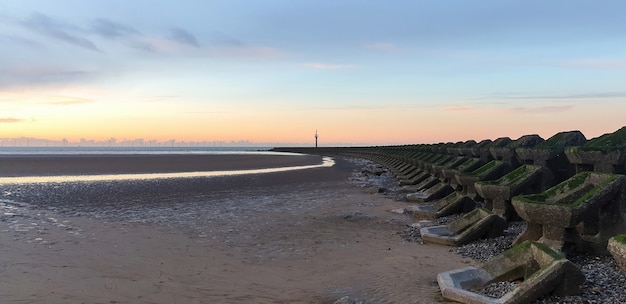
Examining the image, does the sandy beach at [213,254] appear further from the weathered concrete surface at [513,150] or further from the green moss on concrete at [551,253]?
the weathered concrete surface at [513,150]

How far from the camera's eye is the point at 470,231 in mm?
10711

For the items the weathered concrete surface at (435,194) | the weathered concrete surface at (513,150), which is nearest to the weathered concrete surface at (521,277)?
the weathered concrete surface at (513,150)

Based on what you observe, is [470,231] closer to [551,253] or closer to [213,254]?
[551,253]

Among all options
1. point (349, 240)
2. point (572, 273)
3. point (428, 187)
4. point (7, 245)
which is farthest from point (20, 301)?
point (428, 187)

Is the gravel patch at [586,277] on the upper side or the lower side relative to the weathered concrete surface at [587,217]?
lower

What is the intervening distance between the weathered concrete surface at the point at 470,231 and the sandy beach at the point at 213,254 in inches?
20.6

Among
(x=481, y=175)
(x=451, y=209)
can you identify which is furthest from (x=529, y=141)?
(x=451, y=209)

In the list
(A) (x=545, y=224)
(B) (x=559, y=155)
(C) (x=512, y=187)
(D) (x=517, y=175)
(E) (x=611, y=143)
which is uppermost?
(E) (x=611, y=143)

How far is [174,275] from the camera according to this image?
342 inches

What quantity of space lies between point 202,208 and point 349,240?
24.7 feet

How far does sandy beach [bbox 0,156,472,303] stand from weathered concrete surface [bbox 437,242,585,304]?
1.26 feet

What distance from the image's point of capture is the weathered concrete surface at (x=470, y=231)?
10562mm

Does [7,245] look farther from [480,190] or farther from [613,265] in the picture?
[613,265]

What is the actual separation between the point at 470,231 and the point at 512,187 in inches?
65.8
